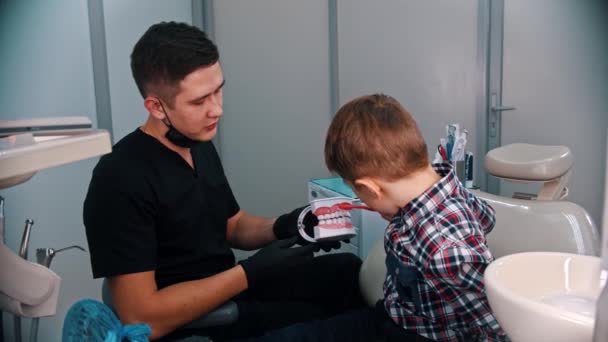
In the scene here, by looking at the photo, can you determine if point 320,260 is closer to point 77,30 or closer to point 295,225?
point 295,225

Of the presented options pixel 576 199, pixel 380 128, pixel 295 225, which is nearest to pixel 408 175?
pixel 380 128

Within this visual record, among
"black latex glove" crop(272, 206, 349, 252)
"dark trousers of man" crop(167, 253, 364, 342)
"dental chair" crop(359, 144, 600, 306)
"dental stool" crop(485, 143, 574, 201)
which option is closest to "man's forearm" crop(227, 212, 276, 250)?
"black latex glove" crop(272, 206, 349, 252)

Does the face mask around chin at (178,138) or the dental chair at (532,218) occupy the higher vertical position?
the face mask around chin at (178,138)

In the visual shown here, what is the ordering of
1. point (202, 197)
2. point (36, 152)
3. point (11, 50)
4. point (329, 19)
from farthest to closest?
point (329, 19)
point (11, 50)
point (202, 197)
point (36, 152)

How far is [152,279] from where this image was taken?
1.08 m

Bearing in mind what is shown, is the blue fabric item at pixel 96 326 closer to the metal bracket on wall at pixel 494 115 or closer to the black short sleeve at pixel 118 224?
the black short sleeve at pixel 118 224

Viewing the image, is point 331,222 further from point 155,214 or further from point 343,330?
point 155,214

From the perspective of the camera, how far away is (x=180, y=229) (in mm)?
1182

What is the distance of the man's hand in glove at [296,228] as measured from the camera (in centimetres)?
133

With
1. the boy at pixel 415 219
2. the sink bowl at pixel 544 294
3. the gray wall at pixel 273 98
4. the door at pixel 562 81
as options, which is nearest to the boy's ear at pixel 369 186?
the boy at pixel 415 219

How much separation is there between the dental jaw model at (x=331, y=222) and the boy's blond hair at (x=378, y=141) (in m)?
0.25

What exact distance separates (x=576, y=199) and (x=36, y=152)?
2588 mm

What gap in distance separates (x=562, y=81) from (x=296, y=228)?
1907 millimetres

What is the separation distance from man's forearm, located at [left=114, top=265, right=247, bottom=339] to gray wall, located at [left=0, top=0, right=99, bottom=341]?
1.13 metres
